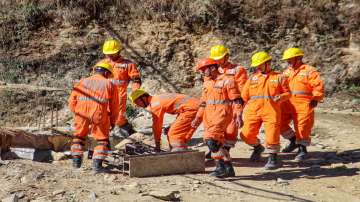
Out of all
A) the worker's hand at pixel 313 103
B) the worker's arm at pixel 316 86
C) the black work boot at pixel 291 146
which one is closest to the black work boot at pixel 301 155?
the black work boot at pixel 291 146

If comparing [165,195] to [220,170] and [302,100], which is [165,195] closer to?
[220,170]

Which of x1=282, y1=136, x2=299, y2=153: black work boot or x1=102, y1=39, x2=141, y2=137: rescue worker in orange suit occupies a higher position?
x1=102, y1=39, x2=141, y2=137: rescue worker in orange suit

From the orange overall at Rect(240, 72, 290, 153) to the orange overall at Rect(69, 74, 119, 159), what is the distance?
201 cm

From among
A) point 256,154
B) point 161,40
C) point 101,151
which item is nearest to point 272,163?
point 256,154

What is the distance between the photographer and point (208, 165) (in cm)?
825

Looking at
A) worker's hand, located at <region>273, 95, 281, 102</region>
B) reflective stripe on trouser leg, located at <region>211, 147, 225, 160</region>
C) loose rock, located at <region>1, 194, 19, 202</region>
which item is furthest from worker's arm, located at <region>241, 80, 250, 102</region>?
loose rock, located at <region>1, 194, 19, 202</region>

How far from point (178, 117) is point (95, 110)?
1.46m

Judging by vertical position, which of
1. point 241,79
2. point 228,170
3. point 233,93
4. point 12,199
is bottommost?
point 12,199

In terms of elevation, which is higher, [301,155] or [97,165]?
[301,155]

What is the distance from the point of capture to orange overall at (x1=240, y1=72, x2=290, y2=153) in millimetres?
7934

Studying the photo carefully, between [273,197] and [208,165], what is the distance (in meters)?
1.92

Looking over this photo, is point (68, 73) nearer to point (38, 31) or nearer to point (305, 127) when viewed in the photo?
point (38, 31)

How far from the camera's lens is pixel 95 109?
736 centimetres

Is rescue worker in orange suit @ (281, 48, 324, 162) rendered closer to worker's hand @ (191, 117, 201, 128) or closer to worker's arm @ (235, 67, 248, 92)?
worker's arm @ (235, 67, 248, 92)
